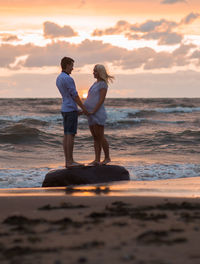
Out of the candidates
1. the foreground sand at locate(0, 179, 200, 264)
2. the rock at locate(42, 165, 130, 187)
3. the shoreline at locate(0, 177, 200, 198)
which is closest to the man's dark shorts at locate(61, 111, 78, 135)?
the rock at locate(42, 165, 130, 187)

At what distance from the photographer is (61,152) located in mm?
13547

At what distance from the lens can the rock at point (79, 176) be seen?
8078mm

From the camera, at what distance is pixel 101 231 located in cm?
398

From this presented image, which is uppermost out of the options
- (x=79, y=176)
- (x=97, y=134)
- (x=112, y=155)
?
(x=97, y=134)

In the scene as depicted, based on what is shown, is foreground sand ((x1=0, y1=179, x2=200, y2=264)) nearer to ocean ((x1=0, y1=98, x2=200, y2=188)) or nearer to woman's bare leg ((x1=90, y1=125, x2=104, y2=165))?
woman's bare leg ((x1=90, y1=125, x2=104, y2=165))

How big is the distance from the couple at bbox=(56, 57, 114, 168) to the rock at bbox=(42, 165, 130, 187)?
16cm

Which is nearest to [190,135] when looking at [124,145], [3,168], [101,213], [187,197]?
[124,145]

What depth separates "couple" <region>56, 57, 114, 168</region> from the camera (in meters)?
7.73

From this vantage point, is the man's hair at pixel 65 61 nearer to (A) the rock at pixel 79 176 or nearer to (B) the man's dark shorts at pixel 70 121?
(B) the man's dark shorts at pixel 70 121

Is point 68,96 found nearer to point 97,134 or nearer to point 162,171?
point 97,134

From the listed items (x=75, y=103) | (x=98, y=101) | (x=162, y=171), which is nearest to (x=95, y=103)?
(x=98, y=101)

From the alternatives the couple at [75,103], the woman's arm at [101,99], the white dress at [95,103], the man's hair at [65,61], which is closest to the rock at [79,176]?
the couple at [75,103]

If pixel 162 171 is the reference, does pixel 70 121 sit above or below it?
above

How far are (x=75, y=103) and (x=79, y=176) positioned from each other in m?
1.32
